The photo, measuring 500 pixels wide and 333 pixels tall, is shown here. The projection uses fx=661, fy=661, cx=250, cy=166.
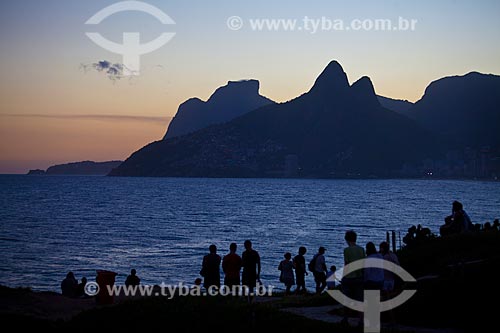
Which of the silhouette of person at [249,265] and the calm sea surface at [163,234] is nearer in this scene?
the silhouette of person at [249,265]

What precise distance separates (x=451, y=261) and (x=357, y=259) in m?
6.81

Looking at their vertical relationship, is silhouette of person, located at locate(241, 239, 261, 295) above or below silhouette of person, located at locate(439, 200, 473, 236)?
below

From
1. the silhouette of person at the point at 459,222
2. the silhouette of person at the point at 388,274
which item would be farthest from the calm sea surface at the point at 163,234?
the silhouette of person at the point at 388,274

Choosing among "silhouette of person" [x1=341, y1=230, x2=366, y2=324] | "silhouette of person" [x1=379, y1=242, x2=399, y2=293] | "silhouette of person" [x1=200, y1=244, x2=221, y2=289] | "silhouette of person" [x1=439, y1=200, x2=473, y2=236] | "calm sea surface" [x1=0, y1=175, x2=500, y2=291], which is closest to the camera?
"silhouette of person" [x1=341, y1=230, x2=366, y2=324]

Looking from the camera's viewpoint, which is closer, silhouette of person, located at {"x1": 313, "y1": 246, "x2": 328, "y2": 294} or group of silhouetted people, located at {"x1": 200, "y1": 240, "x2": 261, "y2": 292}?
group of silhouetted people, located at {"x1": 200, "y1": 240, "x2": 261, "y2": 292}

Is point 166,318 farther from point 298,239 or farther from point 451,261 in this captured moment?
point 298,239

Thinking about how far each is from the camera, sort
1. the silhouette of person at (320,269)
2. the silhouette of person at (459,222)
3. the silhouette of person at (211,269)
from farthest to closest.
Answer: the silhouette of person at (320,269), the silhouette of person at (459,222), the silhouette of person at (211,269)

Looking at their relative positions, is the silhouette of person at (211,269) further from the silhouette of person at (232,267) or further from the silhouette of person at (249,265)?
the silhouette of person at (249,265)

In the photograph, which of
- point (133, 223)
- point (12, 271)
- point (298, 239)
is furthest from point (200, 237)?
point (12, 271)

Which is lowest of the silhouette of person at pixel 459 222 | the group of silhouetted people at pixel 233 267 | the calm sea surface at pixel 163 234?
the calm sea surface at pixel 163 234

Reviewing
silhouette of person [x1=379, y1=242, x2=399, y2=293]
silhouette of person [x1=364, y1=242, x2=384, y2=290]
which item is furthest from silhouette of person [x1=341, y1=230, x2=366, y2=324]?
silhouette of person [x1=379, y1=242, x2=399, y2=293]

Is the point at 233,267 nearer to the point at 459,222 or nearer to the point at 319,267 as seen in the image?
the point at 319,267

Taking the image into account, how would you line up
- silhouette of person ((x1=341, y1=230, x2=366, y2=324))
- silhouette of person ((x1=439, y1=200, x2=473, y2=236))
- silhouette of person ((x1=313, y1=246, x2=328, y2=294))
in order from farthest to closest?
silhouette of person ((x1=313, y1=246, x2=328, y2=294))
silhouette of person ((x1=439, y1=200, x2=473, y2=236))
silhouette of person ((x1=341, y1=230, x2=366, y2=324))

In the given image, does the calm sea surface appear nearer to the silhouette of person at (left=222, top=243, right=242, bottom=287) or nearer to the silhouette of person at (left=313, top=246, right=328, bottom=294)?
the silhouette of person at (left=313, top=246, right=328, bottom=294)
